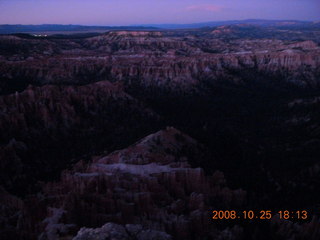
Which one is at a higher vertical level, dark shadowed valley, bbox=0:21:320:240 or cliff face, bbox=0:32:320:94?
cliff face, bbox=0:32:320:94

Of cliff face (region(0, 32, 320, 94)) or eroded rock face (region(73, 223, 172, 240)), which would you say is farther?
cliff face (region(0, 32, 320, 94))

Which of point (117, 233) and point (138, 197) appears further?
point (138, 197)

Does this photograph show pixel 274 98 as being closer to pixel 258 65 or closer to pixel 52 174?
pixel 258 65
